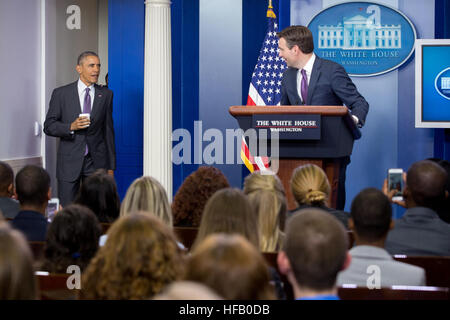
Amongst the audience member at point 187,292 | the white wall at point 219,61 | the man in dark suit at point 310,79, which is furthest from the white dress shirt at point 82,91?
the audience member at point 187,292

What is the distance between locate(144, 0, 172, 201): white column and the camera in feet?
23.7

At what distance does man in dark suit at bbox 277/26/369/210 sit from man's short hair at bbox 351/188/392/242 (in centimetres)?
207

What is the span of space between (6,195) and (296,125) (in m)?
1.79

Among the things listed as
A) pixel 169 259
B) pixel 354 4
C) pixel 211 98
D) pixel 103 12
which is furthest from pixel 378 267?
pixel 103 12

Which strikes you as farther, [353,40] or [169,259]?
[353,40]

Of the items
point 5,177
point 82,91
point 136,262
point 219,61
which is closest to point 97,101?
point 82,91

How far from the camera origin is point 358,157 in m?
6.91

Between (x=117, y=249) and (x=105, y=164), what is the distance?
4.87m

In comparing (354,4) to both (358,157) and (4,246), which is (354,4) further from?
(4,246)

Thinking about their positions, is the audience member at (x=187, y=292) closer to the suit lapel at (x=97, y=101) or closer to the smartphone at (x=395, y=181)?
the smartphone at (x=395, y=181)

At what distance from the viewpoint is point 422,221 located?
3.24m

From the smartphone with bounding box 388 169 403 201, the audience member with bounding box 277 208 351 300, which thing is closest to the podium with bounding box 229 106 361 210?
the smartphone with bounding box 388 169 403 201

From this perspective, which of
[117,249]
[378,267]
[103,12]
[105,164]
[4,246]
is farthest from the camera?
[103,12]

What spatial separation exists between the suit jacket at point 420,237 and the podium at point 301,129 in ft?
3.28
